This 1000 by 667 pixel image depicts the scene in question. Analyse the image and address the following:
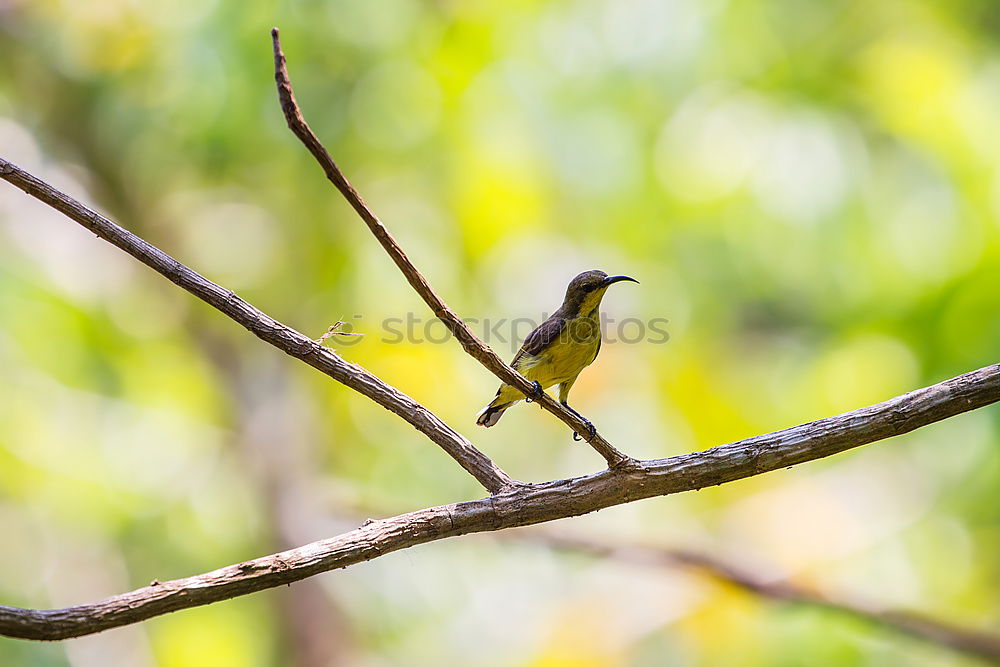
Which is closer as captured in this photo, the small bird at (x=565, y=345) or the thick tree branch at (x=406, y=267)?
the thick tree branch at (x=406, y=267)

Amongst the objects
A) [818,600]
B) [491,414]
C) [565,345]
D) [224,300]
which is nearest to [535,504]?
[224,300]

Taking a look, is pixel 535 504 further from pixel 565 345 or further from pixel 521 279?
pixel 521 279

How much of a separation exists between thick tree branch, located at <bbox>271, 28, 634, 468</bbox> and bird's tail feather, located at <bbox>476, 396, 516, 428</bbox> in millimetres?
2347

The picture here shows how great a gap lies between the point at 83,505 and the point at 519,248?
6.31 meters

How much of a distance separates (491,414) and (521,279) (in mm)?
2955

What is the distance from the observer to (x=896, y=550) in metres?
8.14

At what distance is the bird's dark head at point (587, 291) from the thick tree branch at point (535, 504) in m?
2.40

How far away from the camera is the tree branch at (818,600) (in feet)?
21.2

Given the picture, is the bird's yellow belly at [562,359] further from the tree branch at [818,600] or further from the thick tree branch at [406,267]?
the tree branch at [818,600]

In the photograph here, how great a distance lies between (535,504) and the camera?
3.30 meters

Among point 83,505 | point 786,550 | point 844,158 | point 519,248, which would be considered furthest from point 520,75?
point 83,505

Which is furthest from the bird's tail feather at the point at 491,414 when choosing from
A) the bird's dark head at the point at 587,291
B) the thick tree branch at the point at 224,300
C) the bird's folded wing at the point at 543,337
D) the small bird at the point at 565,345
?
the thick tree branch at the point at 224,300

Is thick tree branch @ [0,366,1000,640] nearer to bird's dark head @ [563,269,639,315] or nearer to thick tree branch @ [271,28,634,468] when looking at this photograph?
thick tree branch @ [271,28,634,468]

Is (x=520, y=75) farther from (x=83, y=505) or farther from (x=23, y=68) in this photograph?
(x=83, y=505)
